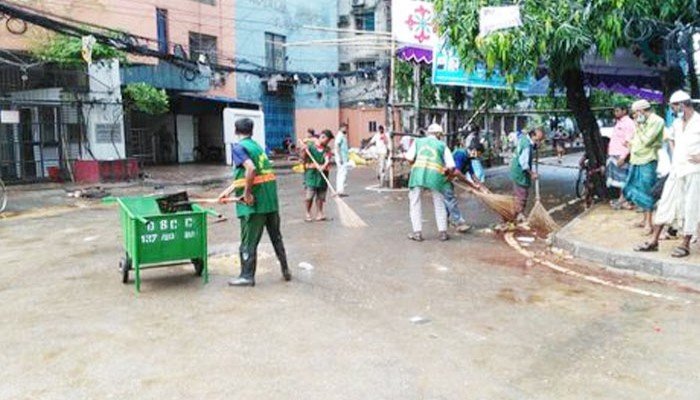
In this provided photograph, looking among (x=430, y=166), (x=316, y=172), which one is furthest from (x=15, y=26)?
(x=430, y=166)

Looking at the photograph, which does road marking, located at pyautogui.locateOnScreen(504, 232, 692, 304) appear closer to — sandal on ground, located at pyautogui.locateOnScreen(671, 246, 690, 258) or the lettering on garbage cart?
sandal on ground, located at pyautogui.locateOnScreen(671, 246, 690, 258)

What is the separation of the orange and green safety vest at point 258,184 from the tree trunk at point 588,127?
8343mm

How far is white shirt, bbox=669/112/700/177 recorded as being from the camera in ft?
23.0

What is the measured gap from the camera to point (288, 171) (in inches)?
960

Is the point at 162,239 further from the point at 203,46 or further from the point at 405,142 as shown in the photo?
the point at 203,46

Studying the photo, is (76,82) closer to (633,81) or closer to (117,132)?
(117,132)

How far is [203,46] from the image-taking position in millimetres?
29031

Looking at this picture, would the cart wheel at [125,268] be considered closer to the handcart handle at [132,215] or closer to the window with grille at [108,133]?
the handcart handle at [132,215]

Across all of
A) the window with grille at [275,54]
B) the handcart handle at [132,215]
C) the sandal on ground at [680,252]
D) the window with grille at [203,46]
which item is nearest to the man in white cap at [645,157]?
the sandal on ground at [680,252]

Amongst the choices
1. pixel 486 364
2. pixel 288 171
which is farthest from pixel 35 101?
pixel 486 364

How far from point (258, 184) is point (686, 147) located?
15.0 ft

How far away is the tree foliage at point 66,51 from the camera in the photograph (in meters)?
18.2

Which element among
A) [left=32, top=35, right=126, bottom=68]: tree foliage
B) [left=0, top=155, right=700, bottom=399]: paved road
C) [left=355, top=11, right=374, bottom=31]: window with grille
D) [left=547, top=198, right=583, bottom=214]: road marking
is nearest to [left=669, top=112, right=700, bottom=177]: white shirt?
[left=0, top=155, right=700, bottom=399]: paved road

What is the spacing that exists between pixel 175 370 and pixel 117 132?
17.4m
